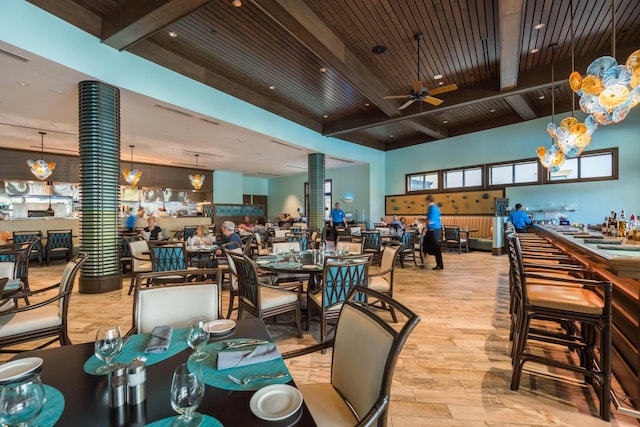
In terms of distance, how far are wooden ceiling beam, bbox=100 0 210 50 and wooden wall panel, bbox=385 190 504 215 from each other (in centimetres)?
1021

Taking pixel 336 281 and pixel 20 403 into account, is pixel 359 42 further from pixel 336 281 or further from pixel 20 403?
pixel 20 403

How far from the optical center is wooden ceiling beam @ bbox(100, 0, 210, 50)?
363 centimetres

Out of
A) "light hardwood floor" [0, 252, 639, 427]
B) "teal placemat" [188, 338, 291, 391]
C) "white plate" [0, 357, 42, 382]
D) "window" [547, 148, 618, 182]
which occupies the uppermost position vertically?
"window" [547, 148, 618, 182]

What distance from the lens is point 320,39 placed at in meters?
4.58

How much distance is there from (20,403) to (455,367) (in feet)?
9.30

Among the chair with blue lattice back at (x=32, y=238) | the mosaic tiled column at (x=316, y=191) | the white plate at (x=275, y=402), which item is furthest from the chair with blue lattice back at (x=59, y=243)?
the white plate at (x=275, y=402)

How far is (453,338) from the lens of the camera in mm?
Result: 3143

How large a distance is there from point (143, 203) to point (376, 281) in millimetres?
12340

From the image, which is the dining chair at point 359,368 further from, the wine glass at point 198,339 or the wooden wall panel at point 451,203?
the wooden wall panel at point 451,203

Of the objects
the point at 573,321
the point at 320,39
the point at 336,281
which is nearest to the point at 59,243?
the point at 320,39

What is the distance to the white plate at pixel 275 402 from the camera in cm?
86

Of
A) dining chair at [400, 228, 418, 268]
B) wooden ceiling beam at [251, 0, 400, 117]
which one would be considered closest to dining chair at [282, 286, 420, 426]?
wooden ceiling beam at [251, 0, 400, 117]

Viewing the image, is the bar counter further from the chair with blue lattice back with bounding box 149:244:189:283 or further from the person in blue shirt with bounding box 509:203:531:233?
the person in blue shirt with bounding box 509:203:531:233

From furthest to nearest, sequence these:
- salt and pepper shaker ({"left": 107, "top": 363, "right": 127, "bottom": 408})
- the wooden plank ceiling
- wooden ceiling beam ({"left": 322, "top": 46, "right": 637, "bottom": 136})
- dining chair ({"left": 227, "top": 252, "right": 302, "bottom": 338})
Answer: wooden ceiling beam ({"left": 322, "top": 46, "right": 637, "bottom": 136}), the wooden plank ceiling, dining chair ({"left": 227, "top": 252, "right": 302, "bottom": 338}), salt and pepper shaker ({"left": 107, "top": 363, "right": 127, "bottom": 408})
